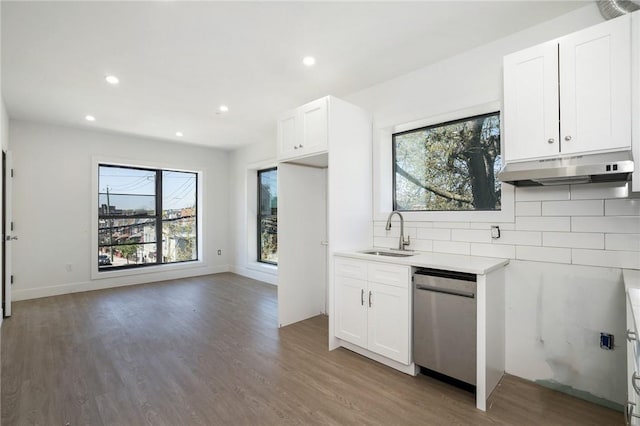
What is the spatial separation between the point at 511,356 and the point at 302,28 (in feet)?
10.3

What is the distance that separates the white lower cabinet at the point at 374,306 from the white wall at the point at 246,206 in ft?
9.81

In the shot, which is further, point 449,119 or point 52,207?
point 52,207

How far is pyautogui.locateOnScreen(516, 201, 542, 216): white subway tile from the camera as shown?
2.37m

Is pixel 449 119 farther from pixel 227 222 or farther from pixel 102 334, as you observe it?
pixel 227 222

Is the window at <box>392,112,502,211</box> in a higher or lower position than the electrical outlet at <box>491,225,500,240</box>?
higher

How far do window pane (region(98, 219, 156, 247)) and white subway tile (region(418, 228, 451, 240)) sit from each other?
537 centimetres

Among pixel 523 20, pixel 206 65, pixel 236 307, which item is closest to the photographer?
pixel 523 20

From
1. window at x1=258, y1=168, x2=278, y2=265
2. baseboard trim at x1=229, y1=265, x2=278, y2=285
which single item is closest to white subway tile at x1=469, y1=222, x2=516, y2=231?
baseboard trim at x1=229, y1=265, x2=278, y2=285

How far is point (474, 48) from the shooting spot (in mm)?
2725

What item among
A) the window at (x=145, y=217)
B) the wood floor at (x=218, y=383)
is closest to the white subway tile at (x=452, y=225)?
the wood floor at (x=218, y=383)

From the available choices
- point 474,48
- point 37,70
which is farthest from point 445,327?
point 37,70

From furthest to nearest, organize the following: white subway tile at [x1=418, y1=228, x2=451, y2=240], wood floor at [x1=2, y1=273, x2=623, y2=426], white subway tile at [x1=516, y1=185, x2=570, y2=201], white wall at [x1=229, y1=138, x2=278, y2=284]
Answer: white wall at [x1=229, y1=138, x2=278, y2=284] → white subway tile at [x1=418, y1=228, x2=451, y2=240] → white subway tile at [x1=516, y1=185, x2=570, y2=201] → wood floor at [x1=2, y1=273, x2=623, y2=426]

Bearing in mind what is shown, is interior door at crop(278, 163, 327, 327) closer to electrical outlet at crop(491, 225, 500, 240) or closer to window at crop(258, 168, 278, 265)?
electrical outlet at crop(491, 225, 500, 240)

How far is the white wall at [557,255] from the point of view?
6.82 ft
